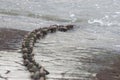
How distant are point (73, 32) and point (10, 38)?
237cm

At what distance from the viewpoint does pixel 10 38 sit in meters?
9.63

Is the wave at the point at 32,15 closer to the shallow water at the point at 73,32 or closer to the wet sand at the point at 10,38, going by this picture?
the shallow water at the point at 73,32

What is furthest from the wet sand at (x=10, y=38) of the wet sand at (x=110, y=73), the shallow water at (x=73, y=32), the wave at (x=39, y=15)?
the wave at (x=39, y=15)

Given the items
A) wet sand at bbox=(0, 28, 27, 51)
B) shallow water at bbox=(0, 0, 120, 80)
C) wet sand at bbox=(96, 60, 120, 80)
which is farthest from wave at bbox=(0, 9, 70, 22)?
wet sand at bbox=(96, 60, 120, 80)

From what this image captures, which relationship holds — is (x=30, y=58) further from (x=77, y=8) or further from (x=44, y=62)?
(x=77, y=8)

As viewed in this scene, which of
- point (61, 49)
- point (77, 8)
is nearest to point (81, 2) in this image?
point (77, 8)

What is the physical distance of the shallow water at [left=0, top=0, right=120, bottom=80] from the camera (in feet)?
24.5

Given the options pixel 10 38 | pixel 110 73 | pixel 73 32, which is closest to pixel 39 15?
pixel 73 32

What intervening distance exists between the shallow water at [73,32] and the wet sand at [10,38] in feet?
1.67

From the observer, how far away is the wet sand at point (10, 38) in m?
8.68

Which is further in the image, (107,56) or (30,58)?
(107,56)

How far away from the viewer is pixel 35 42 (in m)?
9.28

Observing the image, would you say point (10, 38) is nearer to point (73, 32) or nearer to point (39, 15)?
point (73, 32)

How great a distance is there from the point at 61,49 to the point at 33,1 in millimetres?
9770
